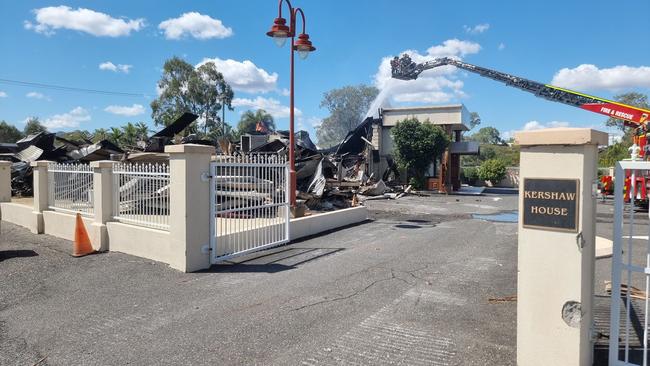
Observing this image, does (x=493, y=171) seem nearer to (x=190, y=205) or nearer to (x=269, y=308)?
(x=190, y=205)

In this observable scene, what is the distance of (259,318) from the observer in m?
5.04

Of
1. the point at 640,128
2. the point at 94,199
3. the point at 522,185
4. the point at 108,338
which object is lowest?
the point at 108,338

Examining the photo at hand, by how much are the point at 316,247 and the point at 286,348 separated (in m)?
4.96

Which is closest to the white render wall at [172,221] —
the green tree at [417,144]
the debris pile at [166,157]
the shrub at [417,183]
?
the debris pile at [166,157]

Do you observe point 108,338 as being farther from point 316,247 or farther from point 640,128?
point 640,128

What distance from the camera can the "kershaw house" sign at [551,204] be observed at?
335cm

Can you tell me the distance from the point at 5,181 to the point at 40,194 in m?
3.63

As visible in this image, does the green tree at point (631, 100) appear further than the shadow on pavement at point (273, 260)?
Yes

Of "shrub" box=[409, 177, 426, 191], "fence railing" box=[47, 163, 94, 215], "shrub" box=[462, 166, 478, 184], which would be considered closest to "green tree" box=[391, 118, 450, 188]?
"shrub" box=[409, 177, 426, 191]

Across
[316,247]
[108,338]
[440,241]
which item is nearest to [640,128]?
Result: [440,241]

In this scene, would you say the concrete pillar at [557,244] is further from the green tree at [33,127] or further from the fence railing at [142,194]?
the green tree at [33,127]

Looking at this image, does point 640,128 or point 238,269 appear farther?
point 640,128

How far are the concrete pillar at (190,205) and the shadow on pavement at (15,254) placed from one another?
3.43 m

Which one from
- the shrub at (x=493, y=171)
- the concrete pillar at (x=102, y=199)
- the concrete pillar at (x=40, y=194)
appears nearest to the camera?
the concrete pillar at (x=102, y=199)
